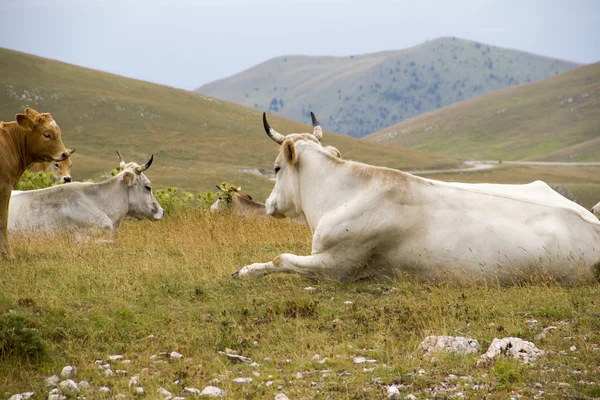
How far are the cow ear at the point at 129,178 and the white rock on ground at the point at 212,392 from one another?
32.8 ft

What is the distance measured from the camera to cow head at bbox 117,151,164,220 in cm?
1549

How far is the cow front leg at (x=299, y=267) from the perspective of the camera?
32.5 feet

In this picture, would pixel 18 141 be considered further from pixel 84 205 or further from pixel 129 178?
pixel 129 178

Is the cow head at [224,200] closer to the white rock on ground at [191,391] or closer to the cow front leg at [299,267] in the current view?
the cow front leg at [299,267]

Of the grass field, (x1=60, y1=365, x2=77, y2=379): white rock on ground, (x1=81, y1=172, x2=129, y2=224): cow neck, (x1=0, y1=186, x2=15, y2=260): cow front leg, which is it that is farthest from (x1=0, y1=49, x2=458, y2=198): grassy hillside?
(x1=60, y1=365, x2=77, y2=379): white rock on ground

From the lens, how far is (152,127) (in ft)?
283

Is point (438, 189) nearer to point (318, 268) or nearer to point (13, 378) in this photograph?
point (318, 268)

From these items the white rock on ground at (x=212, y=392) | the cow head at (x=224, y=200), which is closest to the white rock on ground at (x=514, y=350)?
the white rock on ground at (x=212, y=392)

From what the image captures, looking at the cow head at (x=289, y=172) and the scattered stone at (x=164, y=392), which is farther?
the cow head at (x=289, y=172)

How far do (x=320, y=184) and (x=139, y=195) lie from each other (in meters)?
6.11

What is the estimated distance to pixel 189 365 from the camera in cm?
672

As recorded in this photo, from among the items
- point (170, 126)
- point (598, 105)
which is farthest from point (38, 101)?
point (598, 105)

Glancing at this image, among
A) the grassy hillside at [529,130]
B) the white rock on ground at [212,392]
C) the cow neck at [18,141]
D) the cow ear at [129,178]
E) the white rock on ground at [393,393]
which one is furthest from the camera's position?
the grassy hillside at [529,130]

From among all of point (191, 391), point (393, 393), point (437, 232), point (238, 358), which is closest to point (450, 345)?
point (393, 393)
